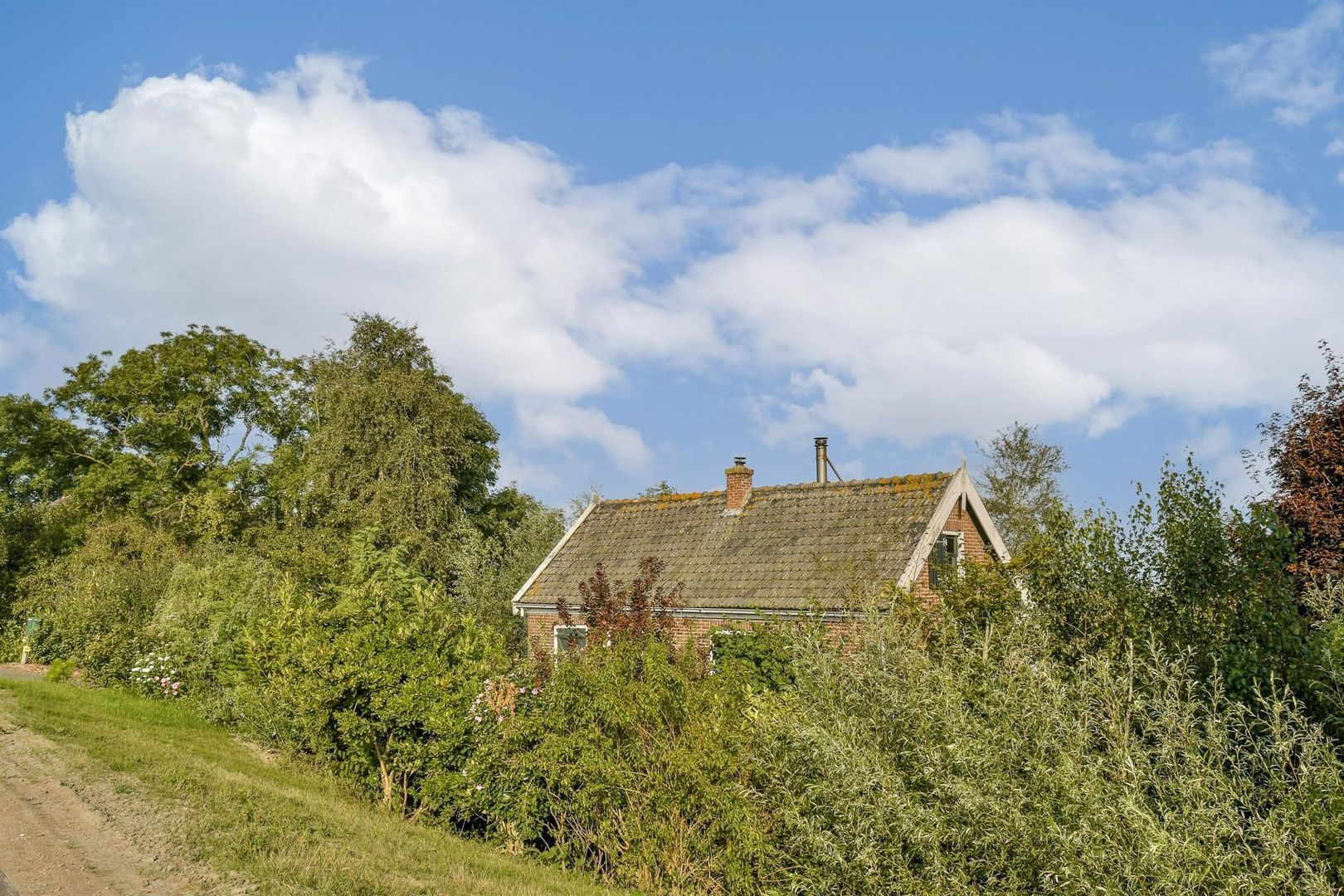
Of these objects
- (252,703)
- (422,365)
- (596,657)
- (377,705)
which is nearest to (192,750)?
(252,703)

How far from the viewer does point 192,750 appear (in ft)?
47.8

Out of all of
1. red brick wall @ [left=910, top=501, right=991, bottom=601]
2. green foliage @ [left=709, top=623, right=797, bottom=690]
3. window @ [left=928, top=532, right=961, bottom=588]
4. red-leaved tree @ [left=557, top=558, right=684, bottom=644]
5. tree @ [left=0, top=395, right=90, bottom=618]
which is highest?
tree @ [left=0, top=395, right=90, bottom=618]

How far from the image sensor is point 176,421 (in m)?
42.4

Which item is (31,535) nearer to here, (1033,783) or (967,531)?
(967,531)

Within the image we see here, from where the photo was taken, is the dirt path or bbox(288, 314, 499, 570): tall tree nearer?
the dirt path

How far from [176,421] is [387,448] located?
12.2 metres

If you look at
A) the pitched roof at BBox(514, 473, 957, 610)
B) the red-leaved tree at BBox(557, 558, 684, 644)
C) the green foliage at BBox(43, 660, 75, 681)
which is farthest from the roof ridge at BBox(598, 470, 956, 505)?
the green foliage at BBox(43, 660, 75, 681)

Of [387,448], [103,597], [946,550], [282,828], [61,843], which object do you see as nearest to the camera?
[61,843]

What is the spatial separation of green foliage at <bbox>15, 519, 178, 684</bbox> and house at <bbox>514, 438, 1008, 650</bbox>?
994 cm

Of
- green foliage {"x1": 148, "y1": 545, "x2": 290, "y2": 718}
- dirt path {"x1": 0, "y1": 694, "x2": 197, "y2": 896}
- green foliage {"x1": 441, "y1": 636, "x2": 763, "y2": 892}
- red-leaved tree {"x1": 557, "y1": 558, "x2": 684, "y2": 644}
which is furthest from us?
green foliage {"x1": 148, "y1": 545, "x2": 290, "y2": 718}

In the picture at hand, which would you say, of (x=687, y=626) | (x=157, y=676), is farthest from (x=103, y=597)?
(x=687, y=626)

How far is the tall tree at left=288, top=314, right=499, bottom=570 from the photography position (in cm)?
3700

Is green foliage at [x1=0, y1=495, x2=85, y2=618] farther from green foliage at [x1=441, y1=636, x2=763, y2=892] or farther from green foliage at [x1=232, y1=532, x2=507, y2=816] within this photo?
green foliage at [x1=441, y1=636, x2=763, y2=892]

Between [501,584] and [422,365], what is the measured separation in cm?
1264
